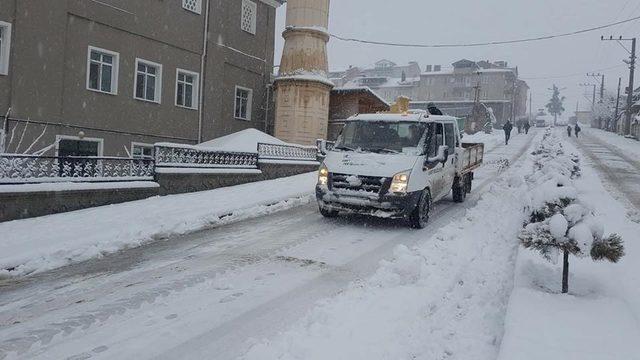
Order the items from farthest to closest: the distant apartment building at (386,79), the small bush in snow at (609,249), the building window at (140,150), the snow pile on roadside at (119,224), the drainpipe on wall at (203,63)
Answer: the distant apartment building at (386,79)
the drainpipe on wall at (203,63)
the building window at (140,150)
the snow pile on roadside at (119,224)
the small bush in snow at (609,249)

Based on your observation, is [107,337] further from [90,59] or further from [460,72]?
[460,72]

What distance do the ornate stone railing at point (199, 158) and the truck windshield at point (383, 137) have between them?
487cm

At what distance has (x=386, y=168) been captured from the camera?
30.0ft

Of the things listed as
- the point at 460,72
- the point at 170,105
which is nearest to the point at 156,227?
the point at 170,105

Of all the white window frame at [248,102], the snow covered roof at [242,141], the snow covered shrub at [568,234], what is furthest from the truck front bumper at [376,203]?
the white window frame at [248,102]

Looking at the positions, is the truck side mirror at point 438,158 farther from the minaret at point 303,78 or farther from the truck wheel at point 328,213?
the minaret at point 303,78

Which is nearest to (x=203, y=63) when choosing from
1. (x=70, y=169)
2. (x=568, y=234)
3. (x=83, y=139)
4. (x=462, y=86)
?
(x=83, y=139)

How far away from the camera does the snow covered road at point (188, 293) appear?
4168 millimetres

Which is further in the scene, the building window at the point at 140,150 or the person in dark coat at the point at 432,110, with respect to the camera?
the building window at the point at 140,150

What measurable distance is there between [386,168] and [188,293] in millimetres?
4906

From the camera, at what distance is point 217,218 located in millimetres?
10258

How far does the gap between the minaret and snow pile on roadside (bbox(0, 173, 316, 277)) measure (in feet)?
32.2

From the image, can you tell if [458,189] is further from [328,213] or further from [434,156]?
[328,213]

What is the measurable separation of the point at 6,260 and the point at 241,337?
14.3 ft
